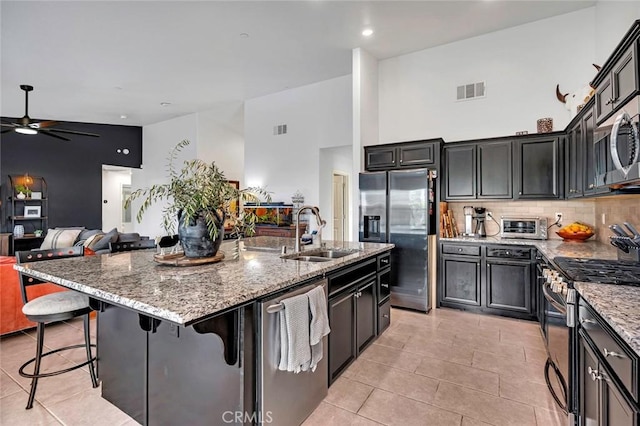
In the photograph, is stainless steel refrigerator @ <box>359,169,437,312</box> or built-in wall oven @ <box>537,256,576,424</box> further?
stainless steel refrigerator @ <box>359,169,437,312</box>

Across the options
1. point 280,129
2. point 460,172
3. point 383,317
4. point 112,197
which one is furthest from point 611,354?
point 112,197

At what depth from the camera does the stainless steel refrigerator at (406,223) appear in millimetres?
4102

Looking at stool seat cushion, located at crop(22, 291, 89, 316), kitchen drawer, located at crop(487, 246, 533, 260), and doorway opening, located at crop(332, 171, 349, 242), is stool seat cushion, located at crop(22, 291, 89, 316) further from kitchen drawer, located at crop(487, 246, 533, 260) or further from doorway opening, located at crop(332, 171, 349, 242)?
doorway opening, located at crop(332, 171, 349, 242)

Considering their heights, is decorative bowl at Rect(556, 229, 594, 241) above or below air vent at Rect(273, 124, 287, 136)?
below

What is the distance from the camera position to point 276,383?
66.4 inches

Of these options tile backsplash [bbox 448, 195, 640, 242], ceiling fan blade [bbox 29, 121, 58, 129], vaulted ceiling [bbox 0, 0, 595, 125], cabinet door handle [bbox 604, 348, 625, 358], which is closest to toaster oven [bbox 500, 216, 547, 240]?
tile backsplash [bbox 448, 195, 640, 242]

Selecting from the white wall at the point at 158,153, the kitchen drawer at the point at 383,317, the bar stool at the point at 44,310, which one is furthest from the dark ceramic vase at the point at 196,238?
the white wall at the point at 158,153

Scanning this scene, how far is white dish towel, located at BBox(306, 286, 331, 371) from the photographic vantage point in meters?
1.81

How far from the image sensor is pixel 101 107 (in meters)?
7.57

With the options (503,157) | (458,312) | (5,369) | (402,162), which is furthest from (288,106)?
(5,369)

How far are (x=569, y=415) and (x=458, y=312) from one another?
7.68ft

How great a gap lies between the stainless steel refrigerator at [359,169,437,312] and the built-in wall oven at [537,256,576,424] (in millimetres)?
1600

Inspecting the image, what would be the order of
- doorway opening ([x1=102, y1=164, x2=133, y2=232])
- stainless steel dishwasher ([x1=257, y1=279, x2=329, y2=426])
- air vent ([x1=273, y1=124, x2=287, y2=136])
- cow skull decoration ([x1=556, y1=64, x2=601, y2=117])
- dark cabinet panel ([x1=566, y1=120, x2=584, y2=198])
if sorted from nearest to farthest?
stainless steel dishwasher ([x1=257, y1=279, x2=329, y2=426]) → dark cabinet panel ([x1=566, y1=120, x2=584, y2=198]) → cow skull decoration ([x1=556, y1=64, x2=601, y2=117]) → air vent ([x1=273, y1=124, x2=287, y2=136]) → doorway opening ([x1=102, y1=164, x2=133, y2=232])

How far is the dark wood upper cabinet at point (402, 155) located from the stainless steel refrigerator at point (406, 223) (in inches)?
9.0
